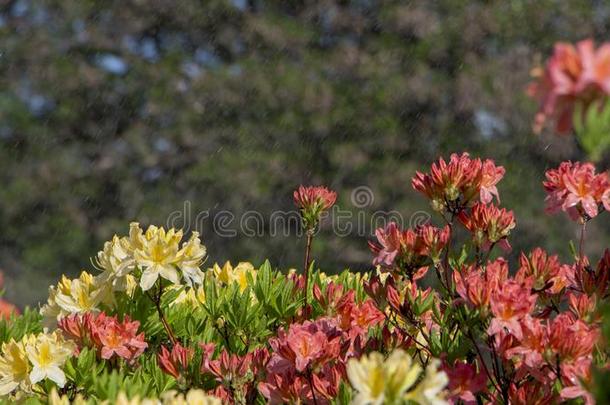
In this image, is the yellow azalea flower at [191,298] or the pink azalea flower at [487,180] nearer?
the pink azalea flower at [487,180]

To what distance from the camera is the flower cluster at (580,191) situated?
2385 mm

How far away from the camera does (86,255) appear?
30.3 feet

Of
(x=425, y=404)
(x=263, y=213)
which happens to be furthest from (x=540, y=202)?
(x=425, y=404)

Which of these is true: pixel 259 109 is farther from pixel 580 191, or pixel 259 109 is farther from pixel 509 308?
pixel 509 308

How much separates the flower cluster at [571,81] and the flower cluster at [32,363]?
145 centimetres

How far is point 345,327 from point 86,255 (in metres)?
7.08

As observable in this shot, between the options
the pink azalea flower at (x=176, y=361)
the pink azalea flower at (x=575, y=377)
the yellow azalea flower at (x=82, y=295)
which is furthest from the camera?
the yellow azalea flower at (x=82, y=295)

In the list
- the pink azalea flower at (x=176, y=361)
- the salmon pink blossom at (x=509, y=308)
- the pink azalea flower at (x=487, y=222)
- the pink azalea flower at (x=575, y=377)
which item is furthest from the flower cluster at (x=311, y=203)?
the pink azalea flower at (x=575, y=377)

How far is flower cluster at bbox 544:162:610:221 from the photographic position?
A: 2.38m

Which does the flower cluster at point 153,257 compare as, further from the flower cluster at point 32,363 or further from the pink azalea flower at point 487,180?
the pink azalea flower at point 487,180

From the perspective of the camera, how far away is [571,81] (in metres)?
1.32

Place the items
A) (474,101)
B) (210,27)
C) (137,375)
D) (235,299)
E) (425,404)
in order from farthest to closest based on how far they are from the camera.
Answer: (210,27) → (474,101) → (235,299) → (137,375) → (425,404)

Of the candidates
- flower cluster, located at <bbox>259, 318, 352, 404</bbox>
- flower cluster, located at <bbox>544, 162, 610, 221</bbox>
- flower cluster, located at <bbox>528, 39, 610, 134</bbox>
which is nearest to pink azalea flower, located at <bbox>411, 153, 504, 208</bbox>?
flower cluster, located at <bbox>544, 162, 610, 221</bbox>

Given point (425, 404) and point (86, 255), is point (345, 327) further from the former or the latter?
point (86, 255)
